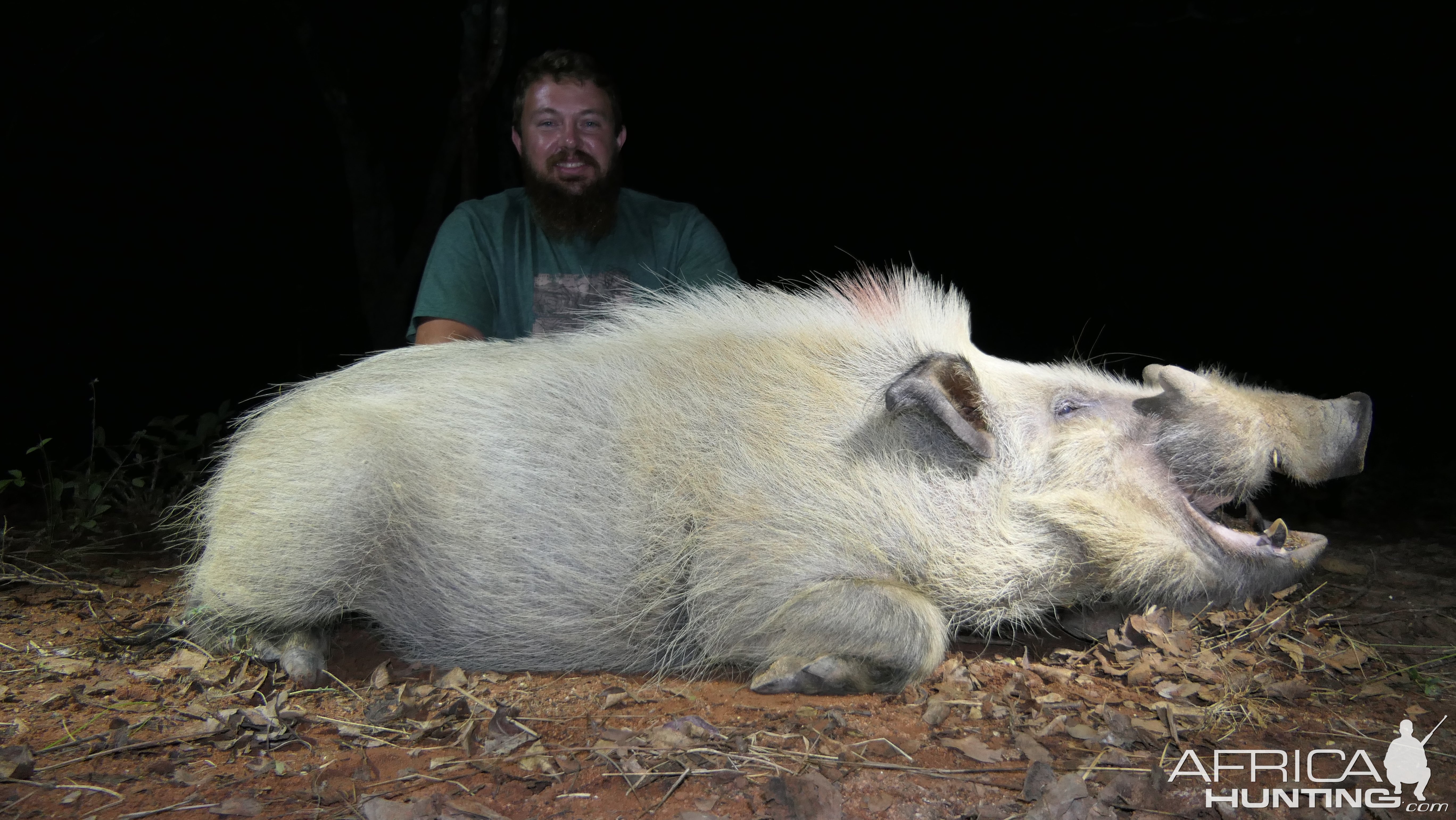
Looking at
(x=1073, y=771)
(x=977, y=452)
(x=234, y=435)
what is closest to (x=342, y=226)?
(x=234, y=435)

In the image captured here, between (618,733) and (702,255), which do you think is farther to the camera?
(702,255)

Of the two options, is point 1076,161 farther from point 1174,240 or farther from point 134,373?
point 134,373

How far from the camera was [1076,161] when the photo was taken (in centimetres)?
775

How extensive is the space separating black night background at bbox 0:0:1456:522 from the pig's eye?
4.34m

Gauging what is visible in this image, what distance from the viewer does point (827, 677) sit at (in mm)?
A: 2363

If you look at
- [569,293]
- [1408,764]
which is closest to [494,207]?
[569,293]

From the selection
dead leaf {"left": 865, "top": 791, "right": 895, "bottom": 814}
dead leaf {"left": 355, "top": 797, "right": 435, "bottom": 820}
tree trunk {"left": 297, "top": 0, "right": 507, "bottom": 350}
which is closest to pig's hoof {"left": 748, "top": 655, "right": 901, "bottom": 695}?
dead leaf {"left": 865, "top": 791, "right": 895, "bottom": 814}

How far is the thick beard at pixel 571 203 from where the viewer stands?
411 cm

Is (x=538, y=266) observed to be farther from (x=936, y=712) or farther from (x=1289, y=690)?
(x=1289, y=690)

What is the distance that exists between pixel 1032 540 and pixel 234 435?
8.08 feet

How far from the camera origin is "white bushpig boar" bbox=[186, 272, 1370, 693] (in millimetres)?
2520

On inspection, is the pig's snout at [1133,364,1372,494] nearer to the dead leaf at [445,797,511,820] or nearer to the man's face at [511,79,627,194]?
the dead leaf at [445,797,511,820]

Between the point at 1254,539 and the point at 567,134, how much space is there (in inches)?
121

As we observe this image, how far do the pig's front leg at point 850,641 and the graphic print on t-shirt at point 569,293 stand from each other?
1.92m
